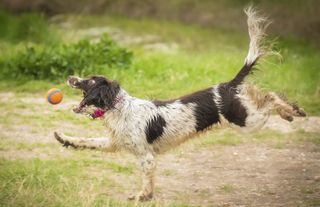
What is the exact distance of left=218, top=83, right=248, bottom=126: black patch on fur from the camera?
6.42 meters

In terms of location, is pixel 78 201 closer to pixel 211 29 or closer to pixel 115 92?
pixel 115 92

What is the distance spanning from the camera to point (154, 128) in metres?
6.34

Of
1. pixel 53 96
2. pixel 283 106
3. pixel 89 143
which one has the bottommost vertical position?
pixel 89 143

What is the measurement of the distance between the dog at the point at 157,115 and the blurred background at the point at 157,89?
1.17ft

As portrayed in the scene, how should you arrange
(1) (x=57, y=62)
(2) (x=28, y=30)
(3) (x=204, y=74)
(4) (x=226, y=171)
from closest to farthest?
(4) (x=226, y=171) < (1) (x=57, y=62) < (3) (x=204, y=74) < (2) (x=28, y=30)

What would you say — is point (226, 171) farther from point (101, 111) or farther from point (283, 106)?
point (101, 111)

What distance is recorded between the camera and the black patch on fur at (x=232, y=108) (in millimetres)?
6418

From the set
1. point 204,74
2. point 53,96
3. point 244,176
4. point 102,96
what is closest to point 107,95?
point 102,96

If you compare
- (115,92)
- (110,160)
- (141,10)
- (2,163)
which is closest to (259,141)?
(110,160)

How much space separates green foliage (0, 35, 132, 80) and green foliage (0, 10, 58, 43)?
258cm

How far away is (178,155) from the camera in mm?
7578

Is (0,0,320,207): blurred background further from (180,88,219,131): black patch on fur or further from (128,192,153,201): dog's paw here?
(180,88,219,131): black patch on fur

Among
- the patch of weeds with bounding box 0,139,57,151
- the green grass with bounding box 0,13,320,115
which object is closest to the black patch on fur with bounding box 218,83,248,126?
the green grass with bounding box 0,13,320,115

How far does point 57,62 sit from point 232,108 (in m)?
4.58
